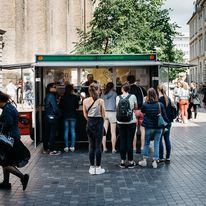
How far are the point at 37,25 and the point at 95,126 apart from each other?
3974cm

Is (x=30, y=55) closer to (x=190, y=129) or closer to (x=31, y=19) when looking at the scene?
(x=31, y=19)

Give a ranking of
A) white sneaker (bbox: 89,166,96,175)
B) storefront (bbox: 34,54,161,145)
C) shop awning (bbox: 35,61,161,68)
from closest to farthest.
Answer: white sneaker (bbox: 89,166,96,175), shop awning (bbox: 35,61,161,68), storefront (bbox: 34,54,161,145)

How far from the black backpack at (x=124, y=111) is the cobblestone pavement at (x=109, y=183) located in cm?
110

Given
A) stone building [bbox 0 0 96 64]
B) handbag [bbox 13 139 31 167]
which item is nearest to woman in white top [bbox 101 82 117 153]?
handbag [bbox 13 139 31 167]

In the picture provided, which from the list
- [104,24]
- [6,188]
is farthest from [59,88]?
[104,24]

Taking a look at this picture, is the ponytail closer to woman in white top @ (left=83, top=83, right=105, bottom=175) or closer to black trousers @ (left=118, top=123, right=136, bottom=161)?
woman in white top @ (left=83, top=83, right=105, bottom=175)

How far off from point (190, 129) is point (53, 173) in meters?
10.4

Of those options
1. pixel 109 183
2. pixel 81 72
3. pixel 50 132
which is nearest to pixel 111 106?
pixel 50 132

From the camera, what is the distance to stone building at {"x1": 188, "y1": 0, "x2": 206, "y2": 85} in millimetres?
67188

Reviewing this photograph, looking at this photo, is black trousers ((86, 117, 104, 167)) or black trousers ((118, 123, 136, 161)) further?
black trousers ((118, 123, 136, 161))

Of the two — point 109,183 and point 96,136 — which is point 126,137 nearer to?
point 96,136

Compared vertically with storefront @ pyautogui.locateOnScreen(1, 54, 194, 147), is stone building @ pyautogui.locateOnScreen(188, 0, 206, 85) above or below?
above

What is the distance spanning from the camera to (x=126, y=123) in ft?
34.9

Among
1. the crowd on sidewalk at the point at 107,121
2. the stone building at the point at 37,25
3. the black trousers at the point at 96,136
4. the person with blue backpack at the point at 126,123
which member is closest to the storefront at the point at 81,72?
the crowd on sidewalk at the point at 107,121
